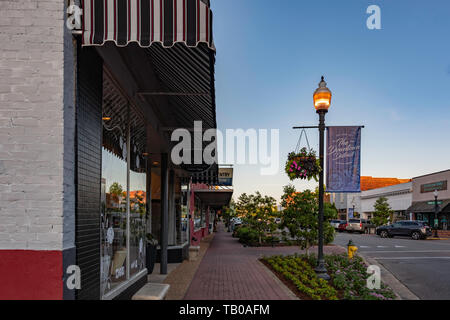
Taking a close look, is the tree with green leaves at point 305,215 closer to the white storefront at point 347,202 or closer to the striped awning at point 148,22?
the striped awning at point 148,22

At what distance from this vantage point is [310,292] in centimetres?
690

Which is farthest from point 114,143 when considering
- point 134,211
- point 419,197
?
point 419,197

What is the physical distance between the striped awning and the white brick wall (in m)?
0.38

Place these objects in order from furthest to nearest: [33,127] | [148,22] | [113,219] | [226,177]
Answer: [226,177] < [113,219] < [148,22] < [33,127]

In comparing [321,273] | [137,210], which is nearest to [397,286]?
[321,273]

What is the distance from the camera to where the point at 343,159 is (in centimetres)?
930

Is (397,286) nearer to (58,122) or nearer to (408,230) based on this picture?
(58,122)

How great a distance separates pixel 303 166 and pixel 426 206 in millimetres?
35656

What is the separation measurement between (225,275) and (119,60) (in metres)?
6.73

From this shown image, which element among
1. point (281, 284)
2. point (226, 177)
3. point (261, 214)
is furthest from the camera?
point (226, 177)

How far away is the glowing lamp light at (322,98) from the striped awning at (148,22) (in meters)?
6.14
